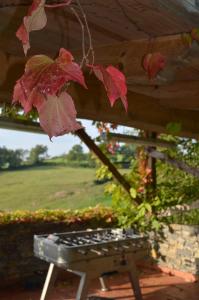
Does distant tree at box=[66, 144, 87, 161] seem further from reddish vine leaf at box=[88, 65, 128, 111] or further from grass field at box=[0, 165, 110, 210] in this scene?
reddish vine leaf at box=[88, 65, 128, 111]

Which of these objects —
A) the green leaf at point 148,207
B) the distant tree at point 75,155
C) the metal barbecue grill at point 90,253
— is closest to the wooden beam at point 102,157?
the green leaf at point 148,207

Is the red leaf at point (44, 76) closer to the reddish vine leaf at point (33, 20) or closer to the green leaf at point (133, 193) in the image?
the reddish vine leaf at point (33, 20)

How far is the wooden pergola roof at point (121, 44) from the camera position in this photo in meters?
1.51

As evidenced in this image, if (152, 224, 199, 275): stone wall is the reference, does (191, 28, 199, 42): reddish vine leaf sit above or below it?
above

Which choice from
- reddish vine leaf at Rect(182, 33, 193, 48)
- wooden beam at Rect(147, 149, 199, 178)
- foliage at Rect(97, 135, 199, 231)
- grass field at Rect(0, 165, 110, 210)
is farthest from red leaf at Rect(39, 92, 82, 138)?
grass field at Rect(0, 165, 110, 210)

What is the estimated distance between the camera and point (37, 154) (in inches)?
332

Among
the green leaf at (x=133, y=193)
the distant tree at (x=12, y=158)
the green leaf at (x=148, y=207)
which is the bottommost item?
the green leaf at (x=148, y=207)

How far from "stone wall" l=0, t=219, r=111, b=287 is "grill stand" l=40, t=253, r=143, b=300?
1.04 m

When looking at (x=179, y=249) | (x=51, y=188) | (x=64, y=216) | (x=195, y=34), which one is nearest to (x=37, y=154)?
(x=51, y=188)

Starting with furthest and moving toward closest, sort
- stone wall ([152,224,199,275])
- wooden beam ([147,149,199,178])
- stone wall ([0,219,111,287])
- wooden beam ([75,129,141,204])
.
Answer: stone wall ([152,224,199,275]) → stone wall ([0,219,111,287]) → wooden beam ([75,129,141,204]) → wooden beam ([147,149,199,178])

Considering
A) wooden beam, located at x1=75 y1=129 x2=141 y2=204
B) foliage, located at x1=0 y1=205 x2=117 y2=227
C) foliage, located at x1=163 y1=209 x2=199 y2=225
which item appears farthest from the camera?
foliage, located at x1=163 y1=209 x2=199 y2=225

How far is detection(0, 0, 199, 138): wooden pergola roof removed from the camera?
1513 millimetres

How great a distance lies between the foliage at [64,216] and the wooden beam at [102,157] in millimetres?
640

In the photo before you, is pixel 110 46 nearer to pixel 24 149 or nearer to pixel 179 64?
pixel 179 64
